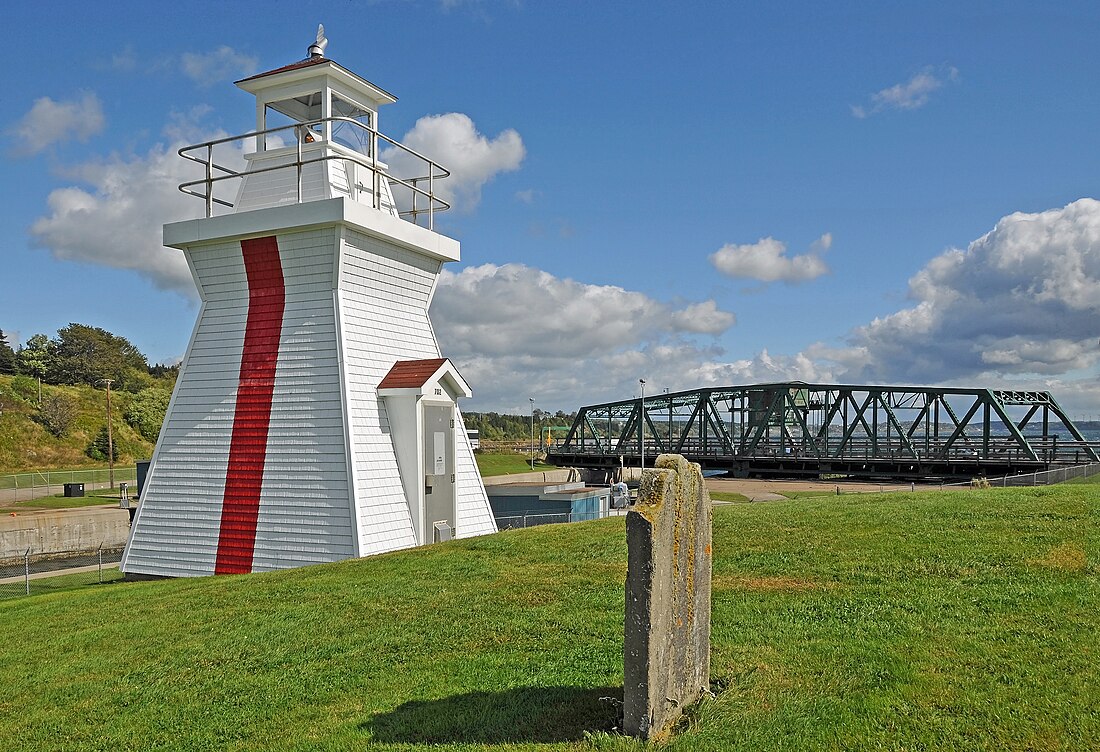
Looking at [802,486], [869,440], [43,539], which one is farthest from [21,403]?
[869,440]

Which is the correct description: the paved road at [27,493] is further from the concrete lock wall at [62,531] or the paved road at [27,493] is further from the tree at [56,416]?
the tree at [56,416]

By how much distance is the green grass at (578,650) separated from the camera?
18.5 ft

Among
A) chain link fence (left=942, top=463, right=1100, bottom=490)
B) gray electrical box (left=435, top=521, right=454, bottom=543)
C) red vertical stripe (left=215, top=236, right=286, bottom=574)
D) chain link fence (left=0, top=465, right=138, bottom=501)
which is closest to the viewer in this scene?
red vertical stripe (left=215, top=236, right=286, bottom=574)

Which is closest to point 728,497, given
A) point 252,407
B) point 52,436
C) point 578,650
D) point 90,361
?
point 252,407

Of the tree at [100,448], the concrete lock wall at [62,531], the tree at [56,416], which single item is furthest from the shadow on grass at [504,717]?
the tree at [56,416]

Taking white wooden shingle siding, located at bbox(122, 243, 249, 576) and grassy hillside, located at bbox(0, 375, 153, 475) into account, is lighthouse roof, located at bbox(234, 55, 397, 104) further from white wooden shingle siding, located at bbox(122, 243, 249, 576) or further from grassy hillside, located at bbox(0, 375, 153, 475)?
grassy hillside, located at bbox(0, 375, 153, 475)

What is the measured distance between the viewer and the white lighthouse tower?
49.4ft

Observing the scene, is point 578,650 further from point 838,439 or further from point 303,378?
point 838,439

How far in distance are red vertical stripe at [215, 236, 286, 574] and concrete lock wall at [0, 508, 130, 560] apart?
1875 cm

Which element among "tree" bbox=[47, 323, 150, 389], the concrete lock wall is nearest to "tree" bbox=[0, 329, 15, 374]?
"tree" bbox=[47, 323, 150, 389]

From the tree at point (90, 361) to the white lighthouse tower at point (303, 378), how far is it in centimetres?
7219

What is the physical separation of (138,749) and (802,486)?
43082 millimetres

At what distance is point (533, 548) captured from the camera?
13062 mm

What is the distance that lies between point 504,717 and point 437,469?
1090 centimetres
